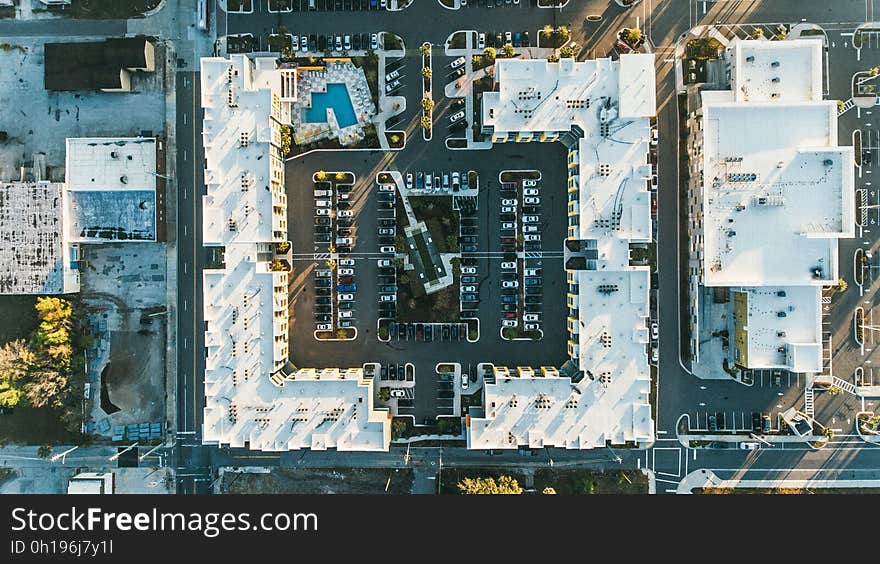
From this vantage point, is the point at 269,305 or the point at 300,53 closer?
the point at 269,305

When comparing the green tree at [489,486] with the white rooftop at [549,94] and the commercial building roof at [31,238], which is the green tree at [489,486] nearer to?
the white rooftop at [549,94]

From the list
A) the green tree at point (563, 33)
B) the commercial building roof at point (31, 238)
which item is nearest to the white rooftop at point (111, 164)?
the commercial building roof at point (31, 238)

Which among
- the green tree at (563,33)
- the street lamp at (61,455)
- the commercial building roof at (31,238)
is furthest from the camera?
the street lamp at (61,455)

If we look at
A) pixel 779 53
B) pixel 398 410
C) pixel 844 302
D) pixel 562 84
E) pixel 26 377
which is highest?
pixel 779 53

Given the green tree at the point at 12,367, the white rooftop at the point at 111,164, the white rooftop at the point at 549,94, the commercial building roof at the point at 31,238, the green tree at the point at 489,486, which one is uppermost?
the white rooftop at the point at 549,94

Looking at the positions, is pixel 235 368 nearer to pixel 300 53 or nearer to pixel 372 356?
pixel 372 356

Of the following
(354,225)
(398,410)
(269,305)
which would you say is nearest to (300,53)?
(354,225)

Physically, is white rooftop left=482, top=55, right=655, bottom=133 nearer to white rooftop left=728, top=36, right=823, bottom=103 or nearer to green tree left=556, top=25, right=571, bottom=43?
green tree left=556, top=25, right=571, bottom=43

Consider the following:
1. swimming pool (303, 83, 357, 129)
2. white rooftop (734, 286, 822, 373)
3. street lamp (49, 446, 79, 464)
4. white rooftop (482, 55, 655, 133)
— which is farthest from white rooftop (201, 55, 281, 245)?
white rooftop (734, 286, 822, 373)
